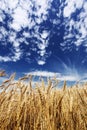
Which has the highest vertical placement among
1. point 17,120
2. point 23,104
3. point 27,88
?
point 27,88

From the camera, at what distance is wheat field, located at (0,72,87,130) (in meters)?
2.99

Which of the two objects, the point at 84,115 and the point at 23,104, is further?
the point at 84,115

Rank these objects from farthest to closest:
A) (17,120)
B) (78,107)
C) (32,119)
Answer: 1. (78,107)
2. (32,119)
3. (17,120)

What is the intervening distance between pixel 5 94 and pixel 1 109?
271 millimetres

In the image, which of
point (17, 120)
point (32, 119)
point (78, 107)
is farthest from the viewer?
point (78, 107)

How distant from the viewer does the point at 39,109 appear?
323 cm

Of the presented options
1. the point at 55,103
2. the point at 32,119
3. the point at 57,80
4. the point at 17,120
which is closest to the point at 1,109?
the point at 17,120

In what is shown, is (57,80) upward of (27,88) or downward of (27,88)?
upward

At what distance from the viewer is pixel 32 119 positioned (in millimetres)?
3205

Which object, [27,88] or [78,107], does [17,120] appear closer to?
[27,88]

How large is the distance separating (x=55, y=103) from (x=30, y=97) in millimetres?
413

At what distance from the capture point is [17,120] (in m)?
3.01

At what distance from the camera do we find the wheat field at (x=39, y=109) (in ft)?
9.81

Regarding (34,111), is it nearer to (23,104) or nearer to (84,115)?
(23,104)
